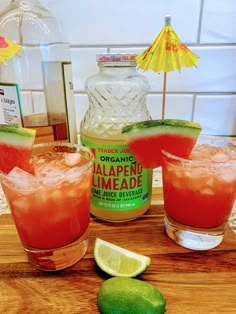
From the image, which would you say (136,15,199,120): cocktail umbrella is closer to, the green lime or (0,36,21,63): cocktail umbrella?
(0,36,21,63): cocktail umbrella

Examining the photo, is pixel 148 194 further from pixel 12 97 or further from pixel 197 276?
pixel 12 97

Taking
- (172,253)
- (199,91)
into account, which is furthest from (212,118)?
(172,253)

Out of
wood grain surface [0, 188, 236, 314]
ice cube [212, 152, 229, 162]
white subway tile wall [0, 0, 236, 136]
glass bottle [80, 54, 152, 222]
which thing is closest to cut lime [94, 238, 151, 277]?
wood grain surface [0, 188, 236, 314]

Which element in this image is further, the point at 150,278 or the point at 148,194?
the point at 148,194

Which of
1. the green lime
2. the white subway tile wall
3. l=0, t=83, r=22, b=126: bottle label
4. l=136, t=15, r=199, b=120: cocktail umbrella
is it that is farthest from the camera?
the white subway tile wall

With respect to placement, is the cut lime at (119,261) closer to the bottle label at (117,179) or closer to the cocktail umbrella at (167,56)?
the bottle label at (117,179)

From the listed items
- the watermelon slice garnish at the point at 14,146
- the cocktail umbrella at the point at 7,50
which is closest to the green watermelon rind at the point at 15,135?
the watermelon slice garnish at the point at 14,146
